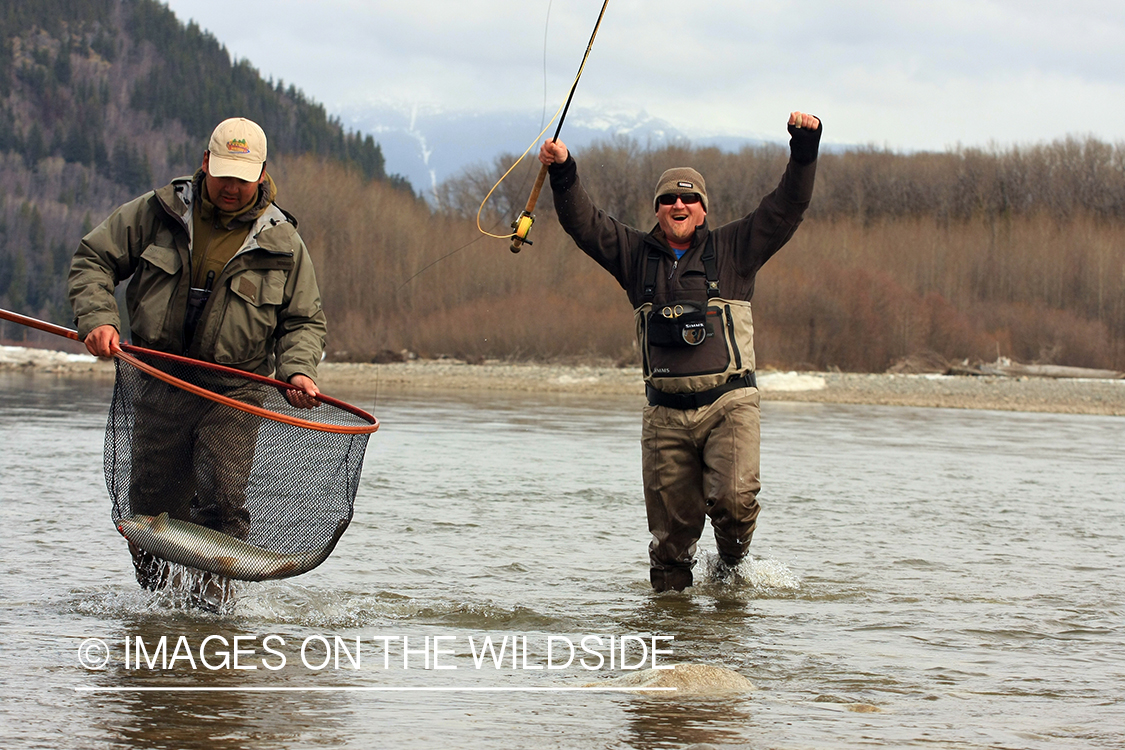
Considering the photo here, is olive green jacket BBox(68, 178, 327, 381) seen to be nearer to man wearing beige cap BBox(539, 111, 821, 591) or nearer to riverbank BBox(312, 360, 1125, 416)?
man wearing beige cap BBox(539, 111, 821, 591)

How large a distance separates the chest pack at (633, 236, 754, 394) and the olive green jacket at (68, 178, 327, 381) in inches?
64.4

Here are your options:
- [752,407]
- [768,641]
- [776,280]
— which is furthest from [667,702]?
[776,280]

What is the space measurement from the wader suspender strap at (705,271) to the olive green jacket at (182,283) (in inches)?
64.6

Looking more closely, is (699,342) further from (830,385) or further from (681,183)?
(830,385)

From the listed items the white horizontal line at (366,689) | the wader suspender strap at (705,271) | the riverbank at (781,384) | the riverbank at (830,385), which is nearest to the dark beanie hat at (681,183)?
the wader suspender strap at (705,271)

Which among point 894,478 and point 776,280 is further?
point 776,280

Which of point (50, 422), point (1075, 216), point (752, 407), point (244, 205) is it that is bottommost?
point (50, 422)

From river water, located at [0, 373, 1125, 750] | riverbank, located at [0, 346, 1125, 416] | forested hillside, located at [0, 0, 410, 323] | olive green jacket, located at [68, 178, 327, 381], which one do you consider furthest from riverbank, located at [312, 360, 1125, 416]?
forested hillside, located at [0, 0, 410, 323]

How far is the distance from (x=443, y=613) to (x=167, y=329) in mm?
1707

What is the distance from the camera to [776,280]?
1948 inches

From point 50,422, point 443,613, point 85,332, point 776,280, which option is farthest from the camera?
point 776,280

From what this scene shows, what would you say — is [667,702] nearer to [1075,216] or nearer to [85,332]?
[85,332]

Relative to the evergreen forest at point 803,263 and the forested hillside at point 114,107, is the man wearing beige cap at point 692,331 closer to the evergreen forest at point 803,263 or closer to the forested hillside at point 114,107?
the evergreen forest at point 803,263

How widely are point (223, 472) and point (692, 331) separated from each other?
2199 mm
